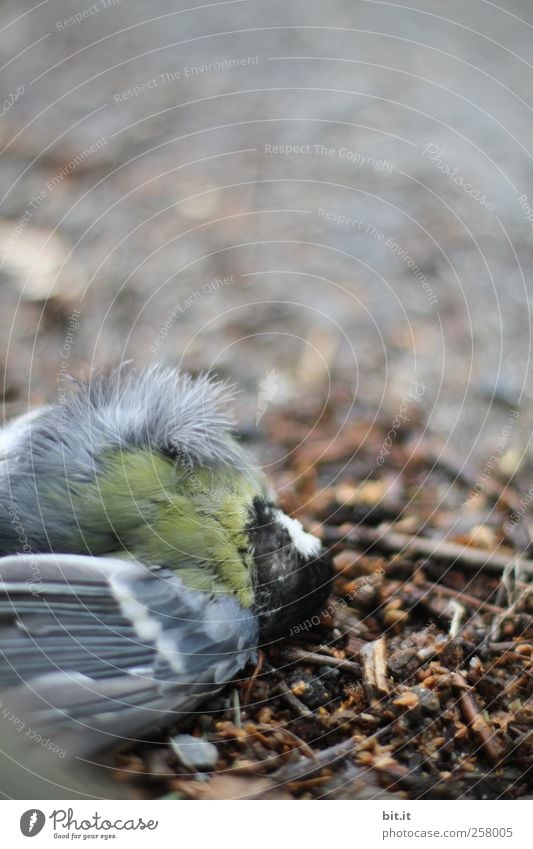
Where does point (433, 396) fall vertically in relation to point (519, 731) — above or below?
above

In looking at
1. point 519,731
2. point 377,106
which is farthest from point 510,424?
point 377,106

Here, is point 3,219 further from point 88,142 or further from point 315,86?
point 315,86

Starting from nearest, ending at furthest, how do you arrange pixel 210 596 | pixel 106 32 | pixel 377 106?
pixel 210 596, pixel 106 32, pixel 377 106

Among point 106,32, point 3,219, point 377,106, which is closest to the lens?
point 3,219
